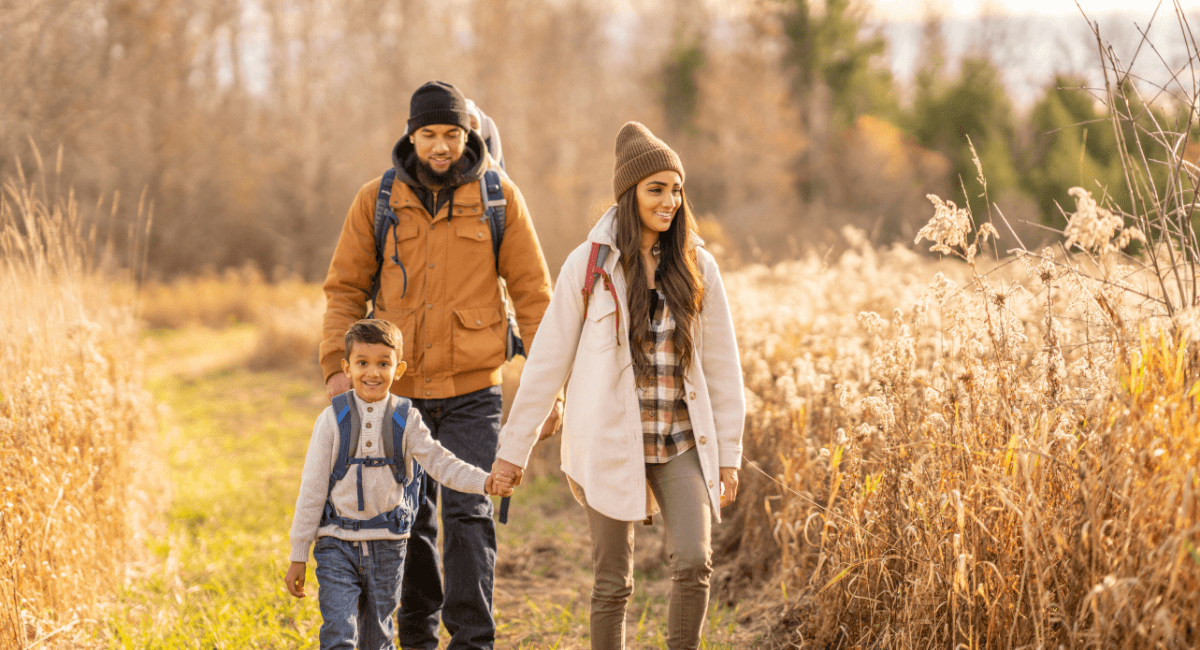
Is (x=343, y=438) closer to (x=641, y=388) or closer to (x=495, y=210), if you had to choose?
(x=641, y=388)

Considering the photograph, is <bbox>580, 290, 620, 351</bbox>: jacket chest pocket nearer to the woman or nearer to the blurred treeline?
the woman

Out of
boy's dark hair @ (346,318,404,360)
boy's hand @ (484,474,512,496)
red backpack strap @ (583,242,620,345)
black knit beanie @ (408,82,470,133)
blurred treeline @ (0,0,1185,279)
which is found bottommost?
boy's hand @ (484,474,512,496)

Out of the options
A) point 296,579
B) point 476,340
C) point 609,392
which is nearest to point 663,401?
point 609,392

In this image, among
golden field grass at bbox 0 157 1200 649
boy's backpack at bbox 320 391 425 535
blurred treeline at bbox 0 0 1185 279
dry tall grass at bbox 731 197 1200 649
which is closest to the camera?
dry tall grass at bbox 731 197 1200 649

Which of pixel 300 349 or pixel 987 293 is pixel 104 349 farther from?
pixel 300 349

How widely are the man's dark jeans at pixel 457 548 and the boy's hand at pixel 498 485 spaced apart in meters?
0.46

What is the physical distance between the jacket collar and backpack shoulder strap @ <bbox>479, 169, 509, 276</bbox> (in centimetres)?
66

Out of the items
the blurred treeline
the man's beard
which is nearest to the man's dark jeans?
the man's beard

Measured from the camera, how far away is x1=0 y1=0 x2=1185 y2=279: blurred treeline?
21.4 metres

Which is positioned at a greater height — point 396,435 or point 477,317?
point 477,317

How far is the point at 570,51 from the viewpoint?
3027 centimetres

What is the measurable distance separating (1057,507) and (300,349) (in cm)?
1239

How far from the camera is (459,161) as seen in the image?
11.2 ft

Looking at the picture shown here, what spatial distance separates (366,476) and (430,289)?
0.86 m
